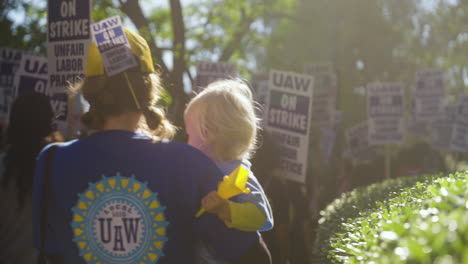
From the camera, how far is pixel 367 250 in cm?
262

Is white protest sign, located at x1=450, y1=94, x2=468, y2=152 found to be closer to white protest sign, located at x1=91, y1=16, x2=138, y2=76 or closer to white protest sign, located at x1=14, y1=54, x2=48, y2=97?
white protest sign, located at x1=14, y1=54, x2=48, y2=97

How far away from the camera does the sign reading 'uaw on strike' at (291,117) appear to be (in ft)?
27.5

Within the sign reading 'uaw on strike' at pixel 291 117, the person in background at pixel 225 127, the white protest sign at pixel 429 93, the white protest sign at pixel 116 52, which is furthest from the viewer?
the white protest sign at pixel 429 93

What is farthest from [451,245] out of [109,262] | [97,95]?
[97,95]

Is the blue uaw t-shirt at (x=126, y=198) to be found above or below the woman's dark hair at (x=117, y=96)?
below

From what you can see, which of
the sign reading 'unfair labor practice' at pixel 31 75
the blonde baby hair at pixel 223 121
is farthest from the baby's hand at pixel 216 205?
the sign reading 'unfair labor practice' at pixel 31 75

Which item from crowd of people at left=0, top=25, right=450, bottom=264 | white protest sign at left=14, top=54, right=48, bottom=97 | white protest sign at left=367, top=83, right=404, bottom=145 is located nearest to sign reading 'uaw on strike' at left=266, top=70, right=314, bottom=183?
white protest sign at left=14, top=54, right=48, bottom=97

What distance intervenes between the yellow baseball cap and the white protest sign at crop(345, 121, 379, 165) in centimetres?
1596

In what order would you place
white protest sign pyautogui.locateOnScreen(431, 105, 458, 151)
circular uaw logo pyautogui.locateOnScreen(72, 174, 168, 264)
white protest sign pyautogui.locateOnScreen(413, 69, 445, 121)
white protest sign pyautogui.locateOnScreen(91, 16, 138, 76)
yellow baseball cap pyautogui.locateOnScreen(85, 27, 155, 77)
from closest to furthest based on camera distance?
A: circular uaw logo pyautogui.locateOnScreen(72, 174, 168, 264) < white protest sign pyautogui.locateOnScreen(91, 16, 138, 76) < yellow baseball cap pyautogui.locateOnScreen(85, 27, 155, 77) < white protest sign pyautogui.locateOnScreen(413, 69, 445, 121) < white protest sign pyautogui.locateOnScreen(431, 105, 458, 151)

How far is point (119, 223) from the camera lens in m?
2.43

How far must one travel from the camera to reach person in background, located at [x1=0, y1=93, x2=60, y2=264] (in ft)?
14.5

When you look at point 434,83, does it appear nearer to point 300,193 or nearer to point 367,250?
point 300,193

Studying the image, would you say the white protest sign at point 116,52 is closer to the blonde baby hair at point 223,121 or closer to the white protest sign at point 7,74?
the blonde baby hair at point 223,121

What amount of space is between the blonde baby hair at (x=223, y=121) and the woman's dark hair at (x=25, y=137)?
182cm
